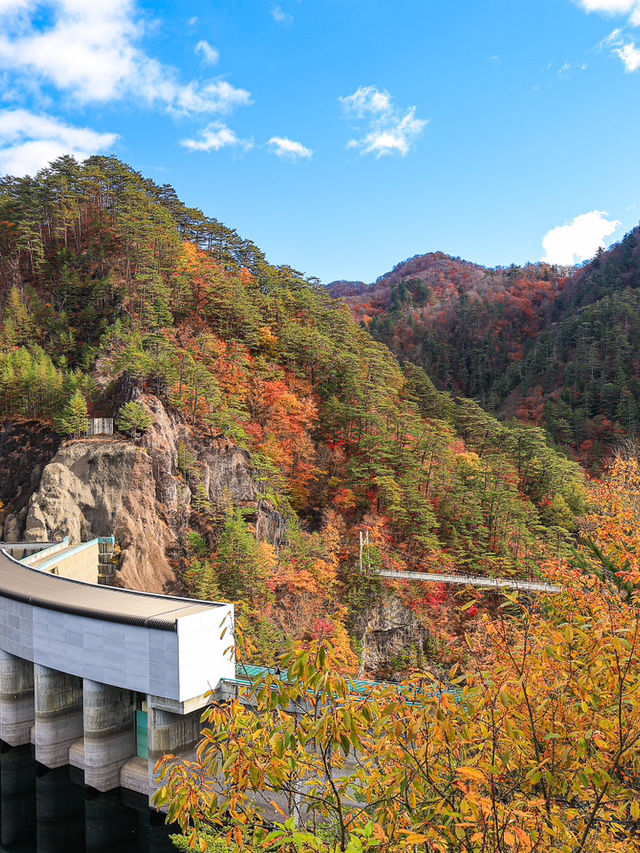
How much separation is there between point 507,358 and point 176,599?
84.0m

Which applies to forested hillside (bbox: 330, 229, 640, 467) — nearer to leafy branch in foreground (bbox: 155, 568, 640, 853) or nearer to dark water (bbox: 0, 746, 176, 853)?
dark water (bbox: 0, 746, 176, 853)

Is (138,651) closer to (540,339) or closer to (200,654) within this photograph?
(200,654)

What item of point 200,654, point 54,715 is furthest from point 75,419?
point 200,654

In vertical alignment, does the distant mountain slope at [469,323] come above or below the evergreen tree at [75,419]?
above

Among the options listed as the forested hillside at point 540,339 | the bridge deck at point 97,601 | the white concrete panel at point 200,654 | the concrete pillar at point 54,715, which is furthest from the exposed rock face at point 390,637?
the forested hillside at point 540,339

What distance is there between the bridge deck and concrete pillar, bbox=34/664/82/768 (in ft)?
9.86

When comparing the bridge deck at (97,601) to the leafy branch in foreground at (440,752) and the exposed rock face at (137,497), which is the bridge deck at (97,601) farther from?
the leafy branch in foreground at (440,752)

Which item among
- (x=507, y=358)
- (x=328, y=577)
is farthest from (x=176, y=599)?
(x=507, y=358)

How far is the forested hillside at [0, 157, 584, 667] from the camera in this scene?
36.8 m

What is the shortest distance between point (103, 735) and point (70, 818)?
2813 mm

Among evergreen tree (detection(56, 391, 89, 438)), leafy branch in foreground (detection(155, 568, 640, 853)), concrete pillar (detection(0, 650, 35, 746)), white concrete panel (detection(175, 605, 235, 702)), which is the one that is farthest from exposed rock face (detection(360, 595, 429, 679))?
Answer: leafy branch in foreground (detection(155, 568, 640, 853))

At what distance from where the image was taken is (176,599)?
2186 centimetres

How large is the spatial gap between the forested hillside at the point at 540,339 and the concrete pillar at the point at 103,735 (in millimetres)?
50465

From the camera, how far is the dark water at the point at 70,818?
1878 cm
